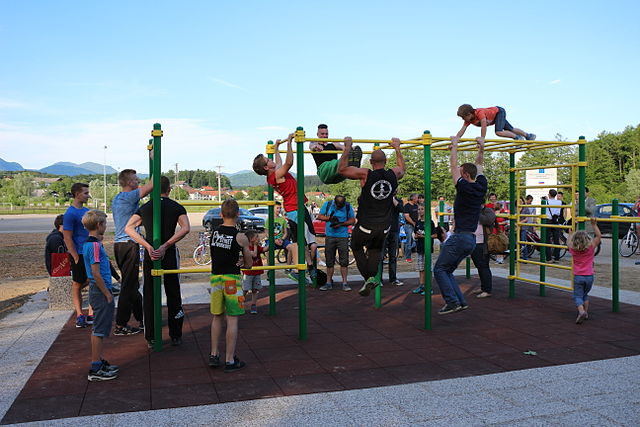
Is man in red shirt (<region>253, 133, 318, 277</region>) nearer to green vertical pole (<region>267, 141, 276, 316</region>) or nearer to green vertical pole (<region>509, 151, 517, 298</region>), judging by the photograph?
green vertical pole (<region>267, 141, 276, 316</region>)

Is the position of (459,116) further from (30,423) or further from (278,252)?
(278,252)

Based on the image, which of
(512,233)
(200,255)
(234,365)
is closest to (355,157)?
(234,365)

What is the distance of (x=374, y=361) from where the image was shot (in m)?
4.95

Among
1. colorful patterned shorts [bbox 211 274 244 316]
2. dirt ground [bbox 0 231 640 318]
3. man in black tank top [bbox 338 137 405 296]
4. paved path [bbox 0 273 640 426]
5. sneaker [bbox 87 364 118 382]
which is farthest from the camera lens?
dirt ground [bbox 0 231 640 318]

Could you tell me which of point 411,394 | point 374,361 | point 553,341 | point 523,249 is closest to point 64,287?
point 374,361

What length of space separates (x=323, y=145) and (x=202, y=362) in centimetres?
302

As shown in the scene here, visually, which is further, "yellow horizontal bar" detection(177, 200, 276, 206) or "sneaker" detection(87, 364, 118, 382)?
"yellow horizontal bar" detection(177, 200, 276, 206)

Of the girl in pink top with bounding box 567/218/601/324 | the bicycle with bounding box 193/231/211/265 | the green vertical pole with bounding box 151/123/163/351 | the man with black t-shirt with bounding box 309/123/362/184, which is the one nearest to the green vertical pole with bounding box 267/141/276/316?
the man with black t-shirt with bounding box 309/123/362/184

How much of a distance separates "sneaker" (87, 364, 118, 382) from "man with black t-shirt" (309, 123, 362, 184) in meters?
2.97

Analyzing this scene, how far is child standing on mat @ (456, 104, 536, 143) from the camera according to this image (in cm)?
662

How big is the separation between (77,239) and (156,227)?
5.75 ft

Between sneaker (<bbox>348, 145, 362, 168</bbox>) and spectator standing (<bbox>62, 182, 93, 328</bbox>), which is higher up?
sneaker (<bbox>348, 145, 362, 168</bbox>)

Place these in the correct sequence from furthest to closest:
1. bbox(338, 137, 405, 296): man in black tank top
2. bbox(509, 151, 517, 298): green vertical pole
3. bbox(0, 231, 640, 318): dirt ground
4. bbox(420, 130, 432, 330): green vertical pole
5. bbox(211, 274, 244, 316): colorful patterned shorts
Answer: bbox(0, 231, 640, 318): dirt ground, bbox(509, 151, 517, 298): green vertical pole, bbox(420, 130, 432, 330): green vertical pole, bbox(338, 137, 405, 296): man in black tank top, bbox(211, 274, 244, 316): colorful patterned shorts

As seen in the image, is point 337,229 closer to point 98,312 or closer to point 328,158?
point 328,158
